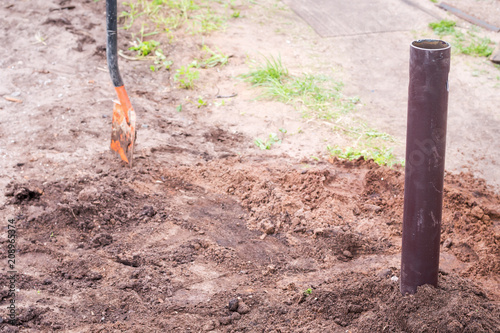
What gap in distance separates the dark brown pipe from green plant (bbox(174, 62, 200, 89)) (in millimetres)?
3638

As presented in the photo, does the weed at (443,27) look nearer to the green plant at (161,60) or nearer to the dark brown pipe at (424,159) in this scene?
the green plant at (161,60)

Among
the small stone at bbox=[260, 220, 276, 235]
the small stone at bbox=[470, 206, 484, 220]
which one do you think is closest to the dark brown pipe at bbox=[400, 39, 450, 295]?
the small stone at bbox=[260, 220, 276, 235]

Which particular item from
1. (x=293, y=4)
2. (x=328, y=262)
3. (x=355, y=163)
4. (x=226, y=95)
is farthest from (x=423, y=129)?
(x=293, y=4)

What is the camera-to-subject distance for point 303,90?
532 cm

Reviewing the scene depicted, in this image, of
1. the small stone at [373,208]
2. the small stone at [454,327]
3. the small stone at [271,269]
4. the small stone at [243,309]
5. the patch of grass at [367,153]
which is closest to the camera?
the small stone at [454,327]

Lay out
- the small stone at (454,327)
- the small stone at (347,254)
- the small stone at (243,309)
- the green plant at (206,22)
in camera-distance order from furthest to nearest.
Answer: the green plant at (206,22)
the small stone at (347,254)
the small stone at (243,309)
the small stone at (454,327)

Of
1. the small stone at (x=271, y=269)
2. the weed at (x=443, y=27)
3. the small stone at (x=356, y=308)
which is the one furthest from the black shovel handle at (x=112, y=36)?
the weed at (x=443, y=27)

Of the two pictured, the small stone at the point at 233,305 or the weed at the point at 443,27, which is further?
the weed at the point at 443,27

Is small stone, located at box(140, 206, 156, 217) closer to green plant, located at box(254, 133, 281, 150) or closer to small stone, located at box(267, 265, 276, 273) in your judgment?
small stone, located at box(267, 265, 276, 273)

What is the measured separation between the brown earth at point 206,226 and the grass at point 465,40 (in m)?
2.84

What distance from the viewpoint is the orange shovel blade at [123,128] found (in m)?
3.93

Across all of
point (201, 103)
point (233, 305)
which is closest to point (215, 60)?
point (201, 103)

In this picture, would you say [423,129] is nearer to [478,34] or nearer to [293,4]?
[478,34]

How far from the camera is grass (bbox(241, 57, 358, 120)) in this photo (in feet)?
16.5
